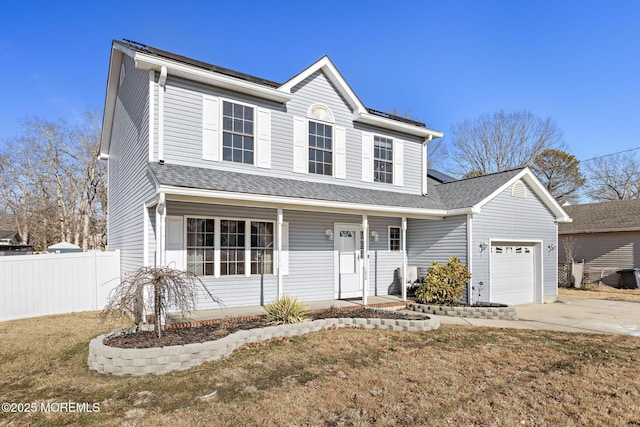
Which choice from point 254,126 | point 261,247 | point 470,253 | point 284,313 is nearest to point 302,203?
point 261,247

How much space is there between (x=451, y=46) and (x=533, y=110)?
20.0 meters

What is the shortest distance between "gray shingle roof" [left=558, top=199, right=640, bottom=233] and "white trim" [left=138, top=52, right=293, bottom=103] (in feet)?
57.9

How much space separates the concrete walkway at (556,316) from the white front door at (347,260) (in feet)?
1.81

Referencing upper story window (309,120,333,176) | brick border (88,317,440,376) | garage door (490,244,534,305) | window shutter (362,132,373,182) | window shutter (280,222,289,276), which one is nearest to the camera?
brick border (88,317,440,376)

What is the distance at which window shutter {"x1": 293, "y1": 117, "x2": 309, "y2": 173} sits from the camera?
10.6 m

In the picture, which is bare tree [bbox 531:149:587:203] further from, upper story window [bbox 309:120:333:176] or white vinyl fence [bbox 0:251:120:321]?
white vinyl fence [bbox 0:251:120:321]

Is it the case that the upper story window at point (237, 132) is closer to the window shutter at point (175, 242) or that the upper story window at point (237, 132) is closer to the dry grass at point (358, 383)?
the window shutter at point (175, 242)

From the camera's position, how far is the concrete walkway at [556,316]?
28.3 feet

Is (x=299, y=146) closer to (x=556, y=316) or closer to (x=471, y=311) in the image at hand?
(x=471, y=311)

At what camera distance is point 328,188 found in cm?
1059

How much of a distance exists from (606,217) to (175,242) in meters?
21.3

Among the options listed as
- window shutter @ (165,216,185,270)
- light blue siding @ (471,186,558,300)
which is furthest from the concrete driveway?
window shutter @ (165,216,185,270)

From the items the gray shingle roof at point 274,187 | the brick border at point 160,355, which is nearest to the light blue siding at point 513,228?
the gray shingle roof at point 274,187

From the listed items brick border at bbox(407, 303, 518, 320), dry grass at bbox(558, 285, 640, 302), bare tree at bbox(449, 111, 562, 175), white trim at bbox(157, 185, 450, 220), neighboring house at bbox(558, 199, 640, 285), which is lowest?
dry grass at bbox(558, 285, 640, 302)
